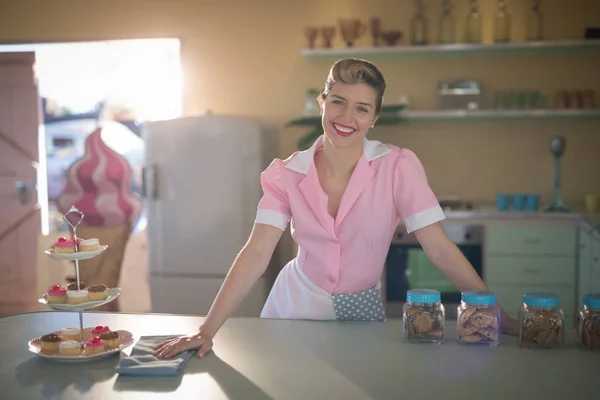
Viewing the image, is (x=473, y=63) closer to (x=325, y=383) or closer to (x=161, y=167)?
(x=161, y=167)

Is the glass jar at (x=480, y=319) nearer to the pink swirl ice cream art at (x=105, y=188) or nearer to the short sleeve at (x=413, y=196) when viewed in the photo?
the short sleeve at (x=413, y=196)

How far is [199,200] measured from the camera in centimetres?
445

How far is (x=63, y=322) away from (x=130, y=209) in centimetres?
322

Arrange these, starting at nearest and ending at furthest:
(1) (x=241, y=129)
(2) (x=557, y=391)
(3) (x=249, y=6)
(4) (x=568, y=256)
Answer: (2) (x=557, y=391) → (4) (x=568, y=256) → (1) (x=241, y=129) → (3) (x=249, y=6)

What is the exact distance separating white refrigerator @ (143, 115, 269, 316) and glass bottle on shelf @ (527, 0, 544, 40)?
1828 millimetres

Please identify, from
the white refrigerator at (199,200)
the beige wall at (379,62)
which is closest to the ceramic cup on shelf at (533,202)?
the beige wall at (379,62)

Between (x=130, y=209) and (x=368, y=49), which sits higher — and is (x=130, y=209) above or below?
below

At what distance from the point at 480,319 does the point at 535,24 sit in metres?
3.26

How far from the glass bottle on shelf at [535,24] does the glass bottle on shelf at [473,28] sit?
1.03 feet

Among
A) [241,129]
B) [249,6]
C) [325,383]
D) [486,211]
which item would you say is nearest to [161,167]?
[241,129]

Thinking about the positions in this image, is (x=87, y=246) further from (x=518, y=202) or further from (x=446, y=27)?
(x=446, y=27)

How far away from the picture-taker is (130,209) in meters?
5.16

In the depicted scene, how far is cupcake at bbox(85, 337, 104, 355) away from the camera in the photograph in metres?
1.65

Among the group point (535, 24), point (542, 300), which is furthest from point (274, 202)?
point (535, 24)
